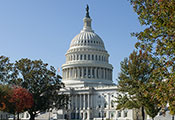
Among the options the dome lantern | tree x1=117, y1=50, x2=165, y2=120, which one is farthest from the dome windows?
tree x1=117, y1=50, x2=165, y2=120

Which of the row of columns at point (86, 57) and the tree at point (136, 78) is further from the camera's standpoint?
the row of columns at point (86, 57)

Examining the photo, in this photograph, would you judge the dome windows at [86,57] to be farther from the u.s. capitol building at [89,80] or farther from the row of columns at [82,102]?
the row of columns at [82,102]

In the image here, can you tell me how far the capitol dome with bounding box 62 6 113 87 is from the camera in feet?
497

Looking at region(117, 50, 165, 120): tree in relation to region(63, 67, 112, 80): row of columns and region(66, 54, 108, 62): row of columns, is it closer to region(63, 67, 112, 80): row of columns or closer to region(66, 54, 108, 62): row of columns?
region(63, 67, 112, 80): row of columns

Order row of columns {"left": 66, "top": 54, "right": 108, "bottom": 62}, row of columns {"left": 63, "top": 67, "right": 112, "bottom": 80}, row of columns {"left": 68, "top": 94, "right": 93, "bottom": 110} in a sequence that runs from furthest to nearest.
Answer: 1. row of columns {"left": 66, "top": 54, "right": 108, "bottom": 62}
2. row of columns {"left": 63, "top": 67, "right": 112, "bottom": 80}
3. row of columns {"left": 68, "top": 94, "right": 93, "bottom": 110}

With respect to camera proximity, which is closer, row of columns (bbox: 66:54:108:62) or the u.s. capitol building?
the u.s. capitol building

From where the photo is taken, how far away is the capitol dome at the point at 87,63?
151 meters

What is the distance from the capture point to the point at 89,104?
5413 inches

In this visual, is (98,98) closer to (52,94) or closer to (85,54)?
(85,54)

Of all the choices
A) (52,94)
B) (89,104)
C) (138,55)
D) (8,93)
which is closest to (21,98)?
(8,93)

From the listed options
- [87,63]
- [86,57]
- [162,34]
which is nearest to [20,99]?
[162,34]

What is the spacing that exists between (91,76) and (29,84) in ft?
256

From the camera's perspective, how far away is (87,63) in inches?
6019

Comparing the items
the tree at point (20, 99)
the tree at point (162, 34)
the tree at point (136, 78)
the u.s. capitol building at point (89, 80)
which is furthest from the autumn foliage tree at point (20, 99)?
the u.s. capitol building at point (89, 80)
